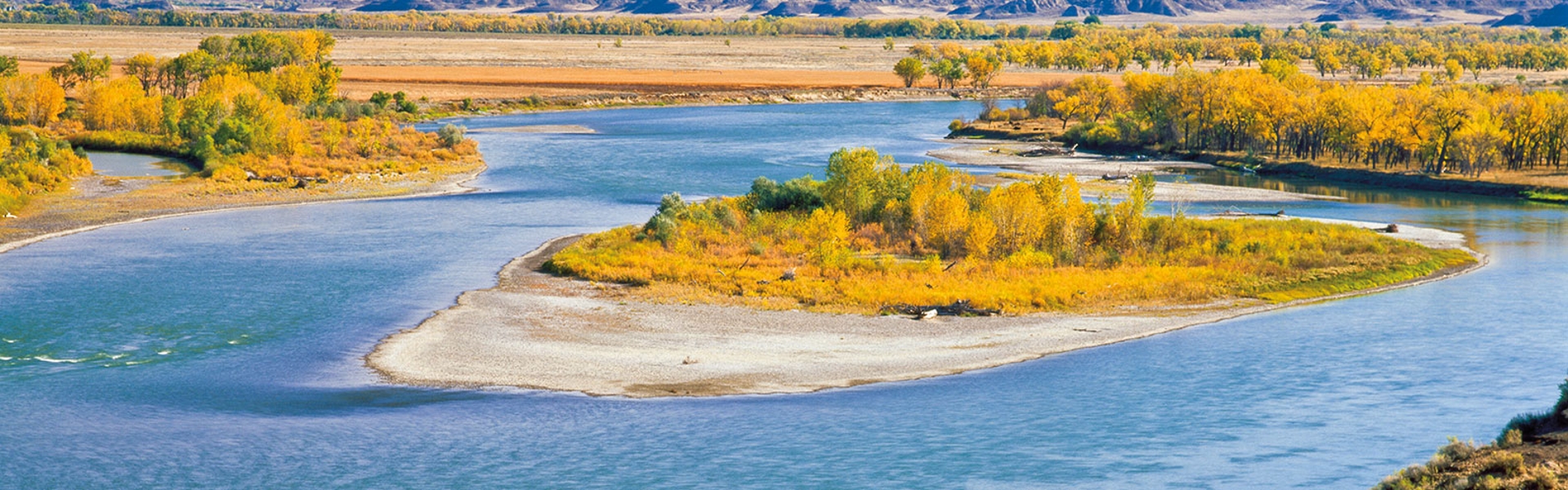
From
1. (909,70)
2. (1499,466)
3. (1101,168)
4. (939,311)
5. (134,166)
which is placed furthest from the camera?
(909,70)

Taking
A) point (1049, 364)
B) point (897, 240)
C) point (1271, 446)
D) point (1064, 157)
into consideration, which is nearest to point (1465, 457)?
point (1271, 446)

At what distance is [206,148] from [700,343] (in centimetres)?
5036

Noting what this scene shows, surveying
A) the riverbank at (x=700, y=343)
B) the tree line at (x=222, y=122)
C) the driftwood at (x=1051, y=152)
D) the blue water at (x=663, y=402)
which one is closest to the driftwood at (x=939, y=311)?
the riverbank at (x=700, y=343)

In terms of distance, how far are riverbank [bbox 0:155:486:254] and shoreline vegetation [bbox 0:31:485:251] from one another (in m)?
0.08

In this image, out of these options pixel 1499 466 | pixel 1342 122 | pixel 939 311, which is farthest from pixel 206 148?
pixel 1499 466

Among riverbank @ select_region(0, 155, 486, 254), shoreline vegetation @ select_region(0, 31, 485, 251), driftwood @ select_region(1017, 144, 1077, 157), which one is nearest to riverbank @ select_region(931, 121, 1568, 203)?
driftwood @ select_region(1017, 144, 1077, 157)

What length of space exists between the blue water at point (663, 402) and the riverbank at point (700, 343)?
0.90m

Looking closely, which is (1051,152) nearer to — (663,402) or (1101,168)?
Result: (1101,168)

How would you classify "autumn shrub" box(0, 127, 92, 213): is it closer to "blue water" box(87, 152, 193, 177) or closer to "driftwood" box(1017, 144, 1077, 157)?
"blue water" box(87, 152, 193, 177)

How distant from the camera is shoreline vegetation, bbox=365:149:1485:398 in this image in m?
35.2

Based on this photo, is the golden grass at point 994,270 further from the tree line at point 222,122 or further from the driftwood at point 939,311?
the tree line at point 222,122

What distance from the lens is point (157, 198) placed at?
214 feet

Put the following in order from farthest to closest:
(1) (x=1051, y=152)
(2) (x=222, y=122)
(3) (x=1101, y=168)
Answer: (1) (x=1051, y=152) < (3) (x=1101, y=168) < (2) (x=222, y=122)

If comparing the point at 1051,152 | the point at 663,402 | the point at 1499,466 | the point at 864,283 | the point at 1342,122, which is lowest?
the point at 1051,152
